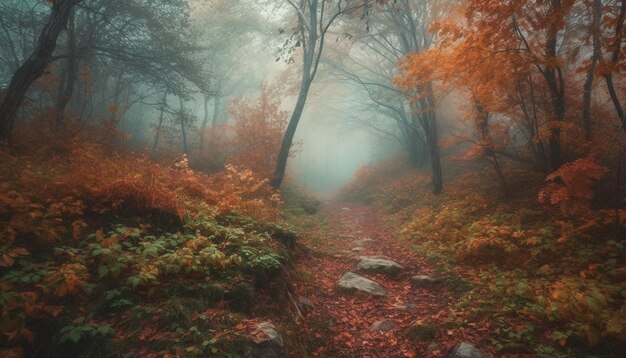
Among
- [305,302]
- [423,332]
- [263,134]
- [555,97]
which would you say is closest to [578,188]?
[555,97]

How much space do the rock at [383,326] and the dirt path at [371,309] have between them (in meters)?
0.05

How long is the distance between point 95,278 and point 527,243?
725cm

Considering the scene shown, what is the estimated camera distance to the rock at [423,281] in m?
6.40

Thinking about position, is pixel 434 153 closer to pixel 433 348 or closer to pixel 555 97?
pixel 555 97

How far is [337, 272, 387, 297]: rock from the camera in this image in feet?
20.4

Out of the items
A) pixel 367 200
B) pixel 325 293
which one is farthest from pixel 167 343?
pixel 367 200

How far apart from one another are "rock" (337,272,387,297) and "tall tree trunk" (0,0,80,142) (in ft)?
28.5

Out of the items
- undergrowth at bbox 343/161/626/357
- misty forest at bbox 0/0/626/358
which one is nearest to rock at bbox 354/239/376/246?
misty forest at bbox 0/0/626/358

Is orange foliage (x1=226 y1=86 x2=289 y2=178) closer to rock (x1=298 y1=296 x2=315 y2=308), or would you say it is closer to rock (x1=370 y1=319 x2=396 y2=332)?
rock (x1=298 y1=296 x2=315 y2=308)

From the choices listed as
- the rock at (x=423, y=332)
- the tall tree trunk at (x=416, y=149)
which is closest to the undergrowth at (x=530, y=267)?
the rock at (x=423, y=332)

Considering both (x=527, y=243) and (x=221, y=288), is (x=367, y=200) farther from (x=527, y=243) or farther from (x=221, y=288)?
(x=221, y=288)

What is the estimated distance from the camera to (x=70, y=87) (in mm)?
11273

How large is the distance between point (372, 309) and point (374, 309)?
0.12 ft

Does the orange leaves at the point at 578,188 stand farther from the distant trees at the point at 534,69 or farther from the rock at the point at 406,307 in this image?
the rock at the point at 406,307
